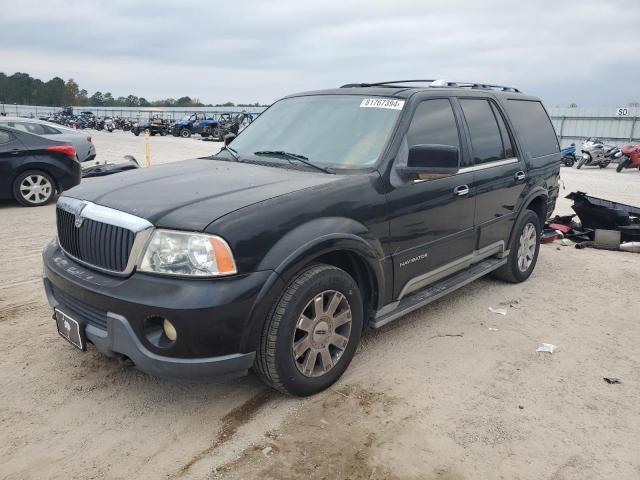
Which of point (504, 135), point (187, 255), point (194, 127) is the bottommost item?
point (187, 255)

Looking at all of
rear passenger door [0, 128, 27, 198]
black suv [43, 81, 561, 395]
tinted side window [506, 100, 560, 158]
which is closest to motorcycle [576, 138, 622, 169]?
tinted side window [506, 100, 560, 158]

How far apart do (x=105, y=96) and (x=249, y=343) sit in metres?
136

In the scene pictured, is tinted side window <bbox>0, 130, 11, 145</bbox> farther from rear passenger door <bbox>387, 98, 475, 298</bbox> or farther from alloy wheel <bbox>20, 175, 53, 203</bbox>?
rear passenger door <bbox>387, 98, 475, 298</bbox>

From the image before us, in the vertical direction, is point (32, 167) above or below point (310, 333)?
above

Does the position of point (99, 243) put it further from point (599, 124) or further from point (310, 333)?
point (599, 124)

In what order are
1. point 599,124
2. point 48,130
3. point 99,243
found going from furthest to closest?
point 599,124, point 48,130, point 99,243

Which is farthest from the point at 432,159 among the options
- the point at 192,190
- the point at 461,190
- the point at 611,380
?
the point at 611,380

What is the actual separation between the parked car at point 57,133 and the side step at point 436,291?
10.2m

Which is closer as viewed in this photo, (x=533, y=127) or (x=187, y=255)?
(x=187, y=255)

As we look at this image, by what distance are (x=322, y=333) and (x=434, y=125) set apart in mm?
1919

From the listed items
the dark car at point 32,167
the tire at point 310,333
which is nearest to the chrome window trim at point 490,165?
the tire at point 310,333

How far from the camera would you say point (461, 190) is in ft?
13.5

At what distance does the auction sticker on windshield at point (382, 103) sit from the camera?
378cm

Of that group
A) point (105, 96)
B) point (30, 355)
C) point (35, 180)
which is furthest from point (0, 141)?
point (105, 96)
